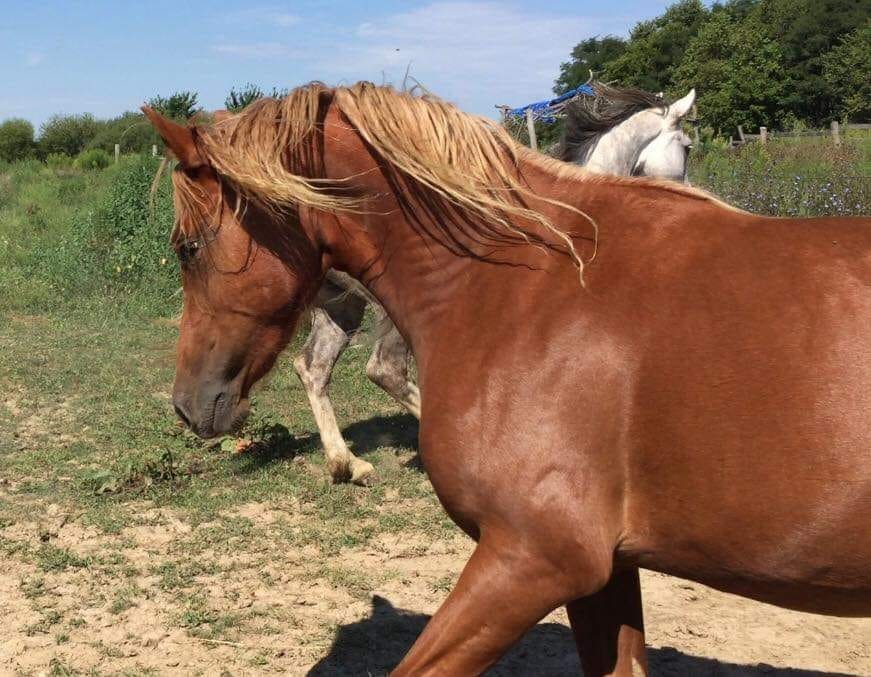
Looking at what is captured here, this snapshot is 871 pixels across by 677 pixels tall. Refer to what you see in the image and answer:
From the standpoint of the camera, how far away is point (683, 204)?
2.21m

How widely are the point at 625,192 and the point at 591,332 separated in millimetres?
447

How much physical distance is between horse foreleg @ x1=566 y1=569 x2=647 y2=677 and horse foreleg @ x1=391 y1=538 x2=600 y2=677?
1.91 feet

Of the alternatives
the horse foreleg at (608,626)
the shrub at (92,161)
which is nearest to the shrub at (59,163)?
the shrub at (92,161)

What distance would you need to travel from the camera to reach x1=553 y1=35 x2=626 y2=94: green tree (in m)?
63.1

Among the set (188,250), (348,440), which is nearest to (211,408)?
(188,250)

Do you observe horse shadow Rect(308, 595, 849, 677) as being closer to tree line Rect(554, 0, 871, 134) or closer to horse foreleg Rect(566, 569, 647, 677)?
horse foreleg Rect(566, 569, 647, 677)

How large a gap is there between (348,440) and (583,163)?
8.64 ft

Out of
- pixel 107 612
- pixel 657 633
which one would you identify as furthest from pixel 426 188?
pixel 107 612

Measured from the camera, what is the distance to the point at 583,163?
21.1 ft

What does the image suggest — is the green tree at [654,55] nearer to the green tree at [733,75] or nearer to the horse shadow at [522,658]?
the green tree at [733,75]

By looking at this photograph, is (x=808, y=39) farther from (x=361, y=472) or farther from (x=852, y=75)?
(x=361, y=472)

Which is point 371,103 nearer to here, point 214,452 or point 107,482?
point 107,482

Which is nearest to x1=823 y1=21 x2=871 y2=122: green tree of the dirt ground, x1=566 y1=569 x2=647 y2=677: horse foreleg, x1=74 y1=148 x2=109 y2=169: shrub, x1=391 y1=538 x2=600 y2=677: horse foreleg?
x1=74 y1=148 x2=109 y2=169: shrub

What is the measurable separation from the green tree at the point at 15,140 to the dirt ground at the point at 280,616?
3781 cm
